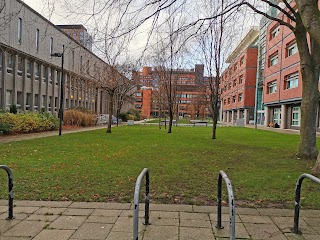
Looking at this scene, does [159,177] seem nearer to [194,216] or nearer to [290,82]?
[194,216]

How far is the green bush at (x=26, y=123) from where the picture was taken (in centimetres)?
1778

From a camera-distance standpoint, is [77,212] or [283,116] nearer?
[77,212]

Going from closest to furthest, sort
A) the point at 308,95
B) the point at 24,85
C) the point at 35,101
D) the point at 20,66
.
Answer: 1. the point at 308,95
2. the point at 20,66
3. the point at 24,85
4. the point at 35,101

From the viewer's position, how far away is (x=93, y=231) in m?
3.63

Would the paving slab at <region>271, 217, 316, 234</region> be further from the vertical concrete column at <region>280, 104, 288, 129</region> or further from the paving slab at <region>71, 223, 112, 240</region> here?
the vertical concrete column at <region>280, 104, 288, 129</region>

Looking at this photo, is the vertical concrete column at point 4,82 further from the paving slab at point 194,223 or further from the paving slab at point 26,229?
the paving slab at point 194,223

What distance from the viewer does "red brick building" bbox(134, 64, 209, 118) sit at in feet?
85.6

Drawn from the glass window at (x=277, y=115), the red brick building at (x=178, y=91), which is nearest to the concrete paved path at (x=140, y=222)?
the red brick building at (x=178, y=91)

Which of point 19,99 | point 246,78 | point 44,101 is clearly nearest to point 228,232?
point 19,99

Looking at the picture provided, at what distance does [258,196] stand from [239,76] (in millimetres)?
54026

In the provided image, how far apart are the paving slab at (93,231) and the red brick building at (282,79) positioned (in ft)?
99.1

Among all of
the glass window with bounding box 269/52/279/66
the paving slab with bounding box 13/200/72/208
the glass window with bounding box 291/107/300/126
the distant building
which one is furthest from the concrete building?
the glass window with bounding box 269/52/279/66

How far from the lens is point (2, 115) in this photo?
58.0 feet

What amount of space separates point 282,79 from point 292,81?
2.51 m
